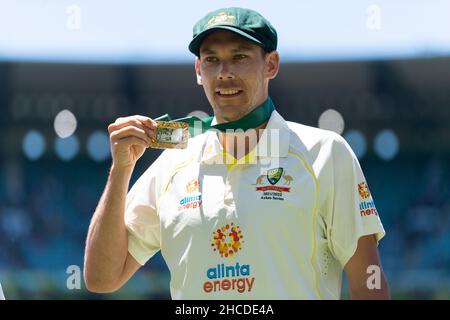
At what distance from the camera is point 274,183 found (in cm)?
277

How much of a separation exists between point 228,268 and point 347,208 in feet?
1.37

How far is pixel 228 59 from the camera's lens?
2807 mm

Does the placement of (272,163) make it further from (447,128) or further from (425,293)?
(447,128)

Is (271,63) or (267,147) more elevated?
(271,63)

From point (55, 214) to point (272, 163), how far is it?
54.7 feet

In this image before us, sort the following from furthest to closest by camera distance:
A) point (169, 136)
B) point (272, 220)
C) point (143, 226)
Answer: point (143, 226) → point (169, 136) → point (272, 220)

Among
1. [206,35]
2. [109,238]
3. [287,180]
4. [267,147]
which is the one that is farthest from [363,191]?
[109,238]

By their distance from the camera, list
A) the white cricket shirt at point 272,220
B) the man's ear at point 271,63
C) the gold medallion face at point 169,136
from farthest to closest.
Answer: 1. the man's ear at point 271,63
2. the gold medallion face at point 169,136
3. the white cricket shirt at point 272,220

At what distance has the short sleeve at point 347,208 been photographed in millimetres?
2701

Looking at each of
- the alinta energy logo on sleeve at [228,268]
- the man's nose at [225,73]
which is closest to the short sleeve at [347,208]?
the alinta energy logo on sleeve at [228,268]

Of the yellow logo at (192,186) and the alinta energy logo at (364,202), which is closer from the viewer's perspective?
the alinta energy logo at (364,202)

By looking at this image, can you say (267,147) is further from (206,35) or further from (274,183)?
(206,35)

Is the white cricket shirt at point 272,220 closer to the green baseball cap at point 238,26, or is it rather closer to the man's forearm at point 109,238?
the man's forearm at point 109,238

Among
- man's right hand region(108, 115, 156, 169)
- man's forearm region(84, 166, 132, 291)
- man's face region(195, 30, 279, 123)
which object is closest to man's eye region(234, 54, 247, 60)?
man's face region(195, 30, 279, 123)
